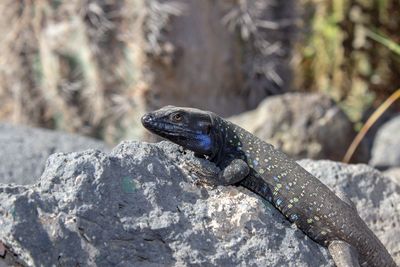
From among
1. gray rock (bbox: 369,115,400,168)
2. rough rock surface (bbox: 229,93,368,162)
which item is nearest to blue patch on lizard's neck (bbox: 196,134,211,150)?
rough rock surface (bbox: 229,93,368,162)

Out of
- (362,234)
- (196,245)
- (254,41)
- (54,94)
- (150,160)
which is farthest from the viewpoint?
(254,41)

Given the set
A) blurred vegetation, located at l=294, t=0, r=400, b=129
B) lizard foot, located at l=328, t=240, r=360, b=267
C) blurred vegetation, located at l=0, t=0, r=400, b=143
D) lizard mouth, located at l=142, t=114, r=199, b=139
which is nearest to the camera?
lizard foot, located at l=328, t=240, r=360, b=267

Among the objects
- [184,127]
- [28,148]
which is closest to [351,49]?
[28,148]

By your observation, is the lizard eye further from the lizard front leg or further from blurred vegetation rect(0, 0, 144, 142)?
blurred vegetation rect(0, 0, 144, 142)

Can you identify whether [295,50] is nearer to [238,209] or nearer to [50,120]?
[50,120]

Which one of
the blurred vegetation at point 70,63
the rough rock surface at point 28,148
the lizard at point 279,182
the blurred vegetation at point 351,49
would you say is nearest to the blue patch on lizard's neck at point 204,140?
the lizard at point 279,182

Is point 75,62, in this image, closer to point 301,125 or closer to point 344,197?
point 301,125

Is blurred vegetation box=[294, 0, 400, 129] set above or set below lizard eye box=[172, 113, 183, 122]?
below

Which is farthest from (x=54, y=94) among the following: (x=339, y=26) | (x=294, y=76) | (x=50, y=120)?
(x=339, y=26)
